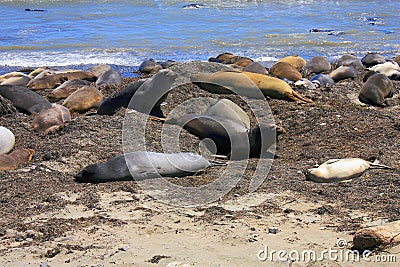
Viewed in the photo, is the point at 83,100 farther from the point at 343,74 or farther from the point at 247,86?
the point at 343,74

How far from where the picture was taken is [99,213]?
3.93 m

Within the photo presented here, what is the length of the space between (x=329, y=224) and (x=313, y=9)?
17755mm

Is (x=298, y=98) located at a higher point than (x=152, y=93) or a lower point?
lower

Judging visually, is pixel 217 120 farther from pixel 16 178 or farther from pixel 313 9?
pixel 313 9

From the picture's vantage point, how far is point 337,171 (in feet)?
15.1

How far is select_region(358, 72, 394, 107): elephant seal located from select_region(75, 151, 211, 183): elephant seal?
3.03 metres

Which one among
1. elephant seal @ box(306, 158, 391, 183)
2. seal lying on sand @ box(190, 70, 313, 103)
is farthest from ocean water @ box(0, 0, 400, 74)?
elephant seal @ box(306, 158, 391, 183)

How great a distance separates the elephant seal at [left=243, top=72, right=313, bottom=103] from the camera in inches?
274

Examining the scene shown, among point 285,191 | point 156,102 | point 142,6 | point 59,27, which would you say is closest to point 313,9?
point 142,6

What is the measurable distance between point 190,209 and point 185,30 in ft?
39.4

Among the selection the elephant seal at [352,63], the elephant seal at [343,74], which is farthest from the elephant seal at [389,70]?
the elephant seal at [352,63]

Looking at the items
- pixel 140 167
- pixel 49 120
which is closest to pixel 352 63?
pixel 49 120

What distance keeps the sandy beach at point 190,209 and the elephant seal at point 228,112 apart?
0.39 metres

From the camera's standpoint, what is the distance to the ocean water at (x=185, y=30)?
12.8 metres
